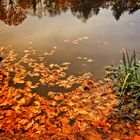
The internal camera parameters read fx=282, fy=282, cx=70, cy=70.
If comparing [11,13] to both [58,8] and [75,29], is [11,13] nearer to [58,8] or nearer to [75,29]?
[58,8]

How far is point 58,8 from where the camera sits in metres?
16.1

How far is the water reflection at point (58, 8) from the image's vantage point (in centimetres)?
1479

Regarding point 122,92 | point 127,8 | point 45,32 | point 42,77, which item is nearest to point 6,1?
point 45,32

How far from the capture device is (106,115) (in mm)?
7168

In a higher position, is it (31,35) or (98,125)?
(31,35)

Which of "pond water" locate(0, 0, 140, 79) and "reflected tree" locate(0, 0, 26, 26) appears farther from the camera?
"reflected tree" locate(0, 0, 26, 26)

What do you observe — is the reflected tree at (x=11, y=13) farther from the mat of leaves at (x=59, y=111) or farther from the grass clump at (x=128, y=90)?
the grass clump at (x=128, y=90)

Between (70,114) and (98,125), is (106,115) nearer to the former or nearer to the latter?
(98,125)

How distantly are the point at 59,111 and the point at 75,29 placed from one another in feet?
21.3

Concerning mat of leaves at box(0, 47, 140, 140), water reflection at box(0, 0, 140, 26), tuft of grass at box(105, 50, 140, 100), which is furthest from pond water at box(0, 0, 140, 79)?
mat of leaves at box(0, 47, 140, 140)

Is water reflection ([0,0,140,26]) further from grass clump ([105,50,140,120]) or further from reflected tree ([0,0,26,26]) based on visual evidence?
grass clump ([105,50,140,120])

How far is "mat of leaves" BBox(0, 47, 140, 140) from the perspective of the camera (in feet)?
21.5

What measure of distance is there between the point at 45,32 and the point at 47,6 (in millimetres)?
4301

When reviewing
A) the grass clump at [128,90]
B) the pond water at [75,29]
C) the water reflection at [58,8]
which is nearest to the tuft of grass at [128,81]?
the grass clump at [128,90]
